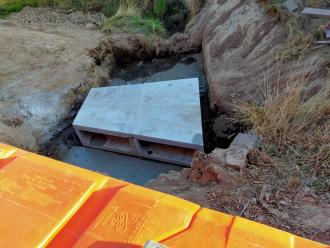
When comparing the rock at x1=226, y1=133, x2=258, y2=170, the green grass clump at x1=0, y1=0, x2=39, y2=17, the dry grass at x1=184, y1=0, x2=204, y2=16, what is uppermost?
the rock at x1=226, y1=133, x2=258, y2=170

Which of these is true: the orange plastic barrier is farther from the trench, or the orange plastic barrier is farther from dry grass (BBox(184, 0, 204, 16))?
dry grass (BBox(184, 0, 204, 16))

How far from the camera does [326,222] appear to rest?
8.14ft

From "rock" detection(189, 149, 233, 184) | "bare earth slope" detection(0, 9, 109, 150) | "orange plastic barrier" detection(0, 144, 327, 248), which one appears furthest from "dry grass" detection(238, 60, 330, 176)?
"bare earth slope" detection(0, 9, 109, 150)

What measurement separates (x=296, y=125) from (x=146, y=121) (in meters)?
2.05

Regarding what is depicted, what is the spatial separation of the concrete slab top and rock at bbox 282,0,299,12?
183 centimetres

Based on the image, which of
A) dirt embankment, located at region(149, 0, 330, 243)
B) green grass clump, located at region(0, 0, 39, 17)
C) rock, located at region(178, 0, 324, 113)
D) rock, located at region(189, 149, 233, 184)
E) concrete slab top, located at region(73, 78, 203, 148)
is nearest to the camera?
dirt embankment, located at region(149, 0, 330, 243)

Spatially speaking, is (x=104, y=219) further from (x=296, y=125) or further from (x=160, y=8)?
(x=160, y=8)

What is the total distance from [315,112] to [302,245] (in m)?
2.39

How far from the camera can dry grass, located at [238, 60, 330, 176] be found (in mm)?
3131

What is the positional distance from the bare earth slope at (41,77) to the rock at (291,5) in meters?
3.47

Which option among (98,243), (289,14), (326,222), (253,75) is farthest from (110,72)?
(98,243)

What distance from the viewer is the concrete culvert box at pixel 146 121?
175 inches

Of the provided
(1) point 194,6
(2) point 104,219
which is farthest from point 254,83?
(2) point 104,219

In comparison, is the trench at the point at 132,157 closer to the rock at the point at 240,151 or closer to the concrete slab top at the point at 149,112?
the concrete slab top at the point at 149,112
